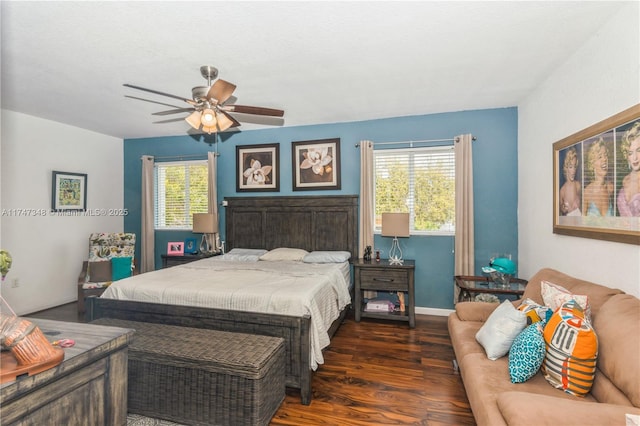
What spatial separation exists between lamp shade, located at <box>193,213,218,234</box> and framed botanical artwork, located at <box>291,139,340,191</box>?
53.9 inches

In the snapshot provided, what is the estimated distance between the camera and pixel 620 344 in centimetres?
150

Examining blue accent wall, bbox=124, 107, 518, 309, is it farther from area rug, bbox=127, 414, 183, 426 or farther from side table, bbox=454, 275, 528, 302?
area rug, bbox=127, 414, 183, 426

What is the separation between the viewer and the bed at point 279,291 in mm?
2447

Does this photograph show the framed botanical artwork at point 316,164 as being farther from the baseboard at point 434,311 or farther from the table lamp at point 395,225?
the baseboard at point 434,311

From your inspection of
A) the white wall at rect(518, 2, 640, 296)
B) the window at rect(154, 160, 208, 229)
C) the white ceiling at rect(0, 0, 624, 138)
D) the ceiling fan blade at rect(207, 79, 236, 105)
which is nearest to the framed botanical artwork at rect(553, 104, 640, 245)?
the white wall at rect(518, 2, 640, 296)

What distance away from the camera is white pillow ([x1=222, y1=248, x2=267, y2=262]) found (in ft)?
14.3

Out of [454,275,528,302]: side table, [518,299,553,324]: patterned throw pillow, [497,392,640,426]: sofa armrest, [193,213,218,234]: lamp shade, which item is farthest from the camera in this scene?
[193,213,218,234]: lamp shade

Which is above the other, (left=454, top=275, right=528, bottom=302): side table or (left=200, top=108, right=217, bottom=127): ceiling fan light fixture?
(left=200, top=108, right=217, bottom=127): ceiling fan light fixture

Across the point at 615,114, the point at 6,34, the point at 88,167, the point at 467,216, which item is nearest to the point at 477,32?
the point at 615,114

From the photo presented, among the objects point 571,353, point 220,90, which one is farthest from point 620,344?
point 220,90

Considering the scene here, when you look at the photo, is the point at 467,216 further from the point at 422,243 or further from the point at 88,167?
the point at 88,167

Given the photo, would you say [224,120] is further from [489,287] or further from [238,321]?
[489,287]

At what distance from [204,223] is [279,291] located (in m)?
2.60

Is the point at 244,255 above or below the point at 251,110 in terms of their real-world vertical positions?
below
